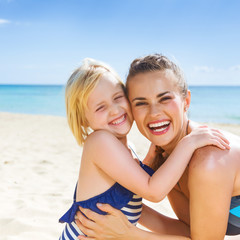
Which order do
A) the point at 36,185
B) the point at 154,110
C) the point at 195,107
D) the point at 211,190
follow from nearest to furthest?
1. the point at 211,190
2. the point at 154,110
3. the point at 36,185
4. the point at 195,107

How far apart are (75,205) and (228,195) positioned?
1202 millimetres

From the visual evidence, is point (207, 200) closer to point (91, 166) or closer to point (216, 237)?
point (216, 237)

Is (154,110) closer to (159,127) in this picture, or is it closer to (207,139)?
(159,127)

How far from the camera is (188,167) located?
94.0 inches

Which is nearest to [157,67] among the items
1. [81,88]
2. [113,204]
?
[81,88]

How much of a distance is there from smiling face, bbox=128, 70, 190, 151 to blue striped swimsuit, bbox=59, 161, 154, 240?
20.2 inches

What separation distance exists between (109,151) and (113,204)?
42 cm

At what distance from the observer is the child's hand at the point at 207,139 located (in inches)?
80.8

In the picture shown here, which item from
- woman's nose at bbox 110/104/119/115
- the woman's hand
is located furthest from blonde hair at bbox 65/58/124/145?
the woman's hand

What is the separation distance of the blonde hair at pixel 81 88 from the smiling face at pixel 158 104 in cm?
32

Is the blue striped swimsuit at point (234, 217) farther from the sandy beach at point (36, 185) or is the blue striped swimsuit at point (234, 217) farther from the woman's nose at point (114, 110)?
the sandy beach at point (36, 185)

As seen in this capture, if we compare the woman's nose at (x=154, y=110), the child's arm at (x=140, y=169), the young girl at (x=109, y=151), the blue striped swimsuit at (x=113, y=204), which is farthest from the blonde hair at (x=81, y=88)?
the blue striped swimsuit at (x=113, y=204)

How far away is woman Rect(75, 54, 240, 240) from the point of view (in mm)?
2008

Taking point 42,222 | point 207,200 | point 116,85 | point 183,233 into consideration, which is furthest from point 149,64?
point 42,222
